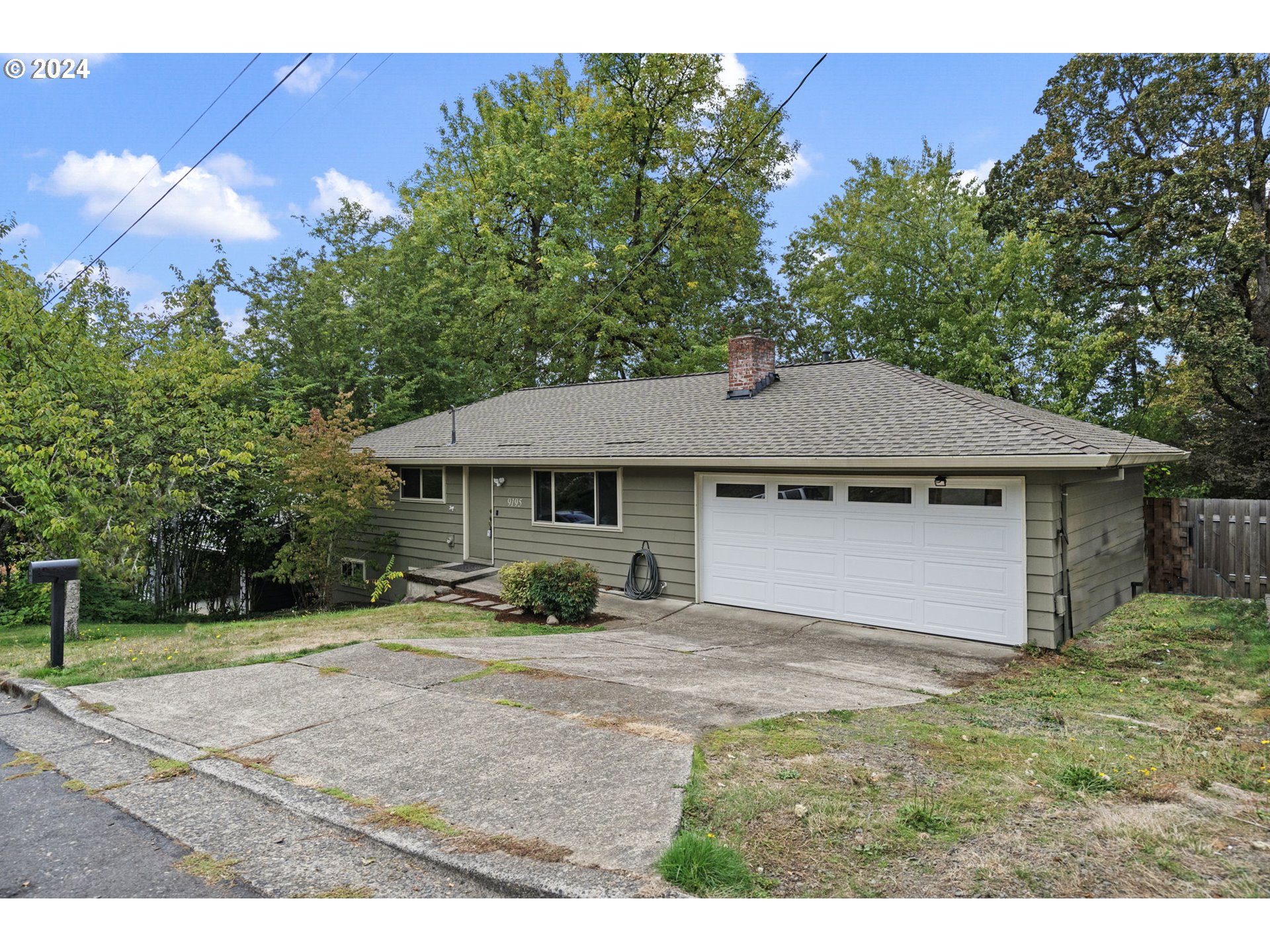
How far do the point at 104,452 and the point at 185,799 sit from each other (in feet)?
31.7

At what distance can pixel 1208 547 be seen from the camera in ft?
40.1

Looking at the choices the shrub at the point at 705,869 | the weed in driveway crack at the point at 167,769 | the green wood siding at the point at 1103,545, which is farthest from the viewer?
the green wood siding at the point at 1103,545

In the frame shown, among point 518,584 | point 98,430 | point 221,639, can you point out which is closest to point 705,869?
point 518,584

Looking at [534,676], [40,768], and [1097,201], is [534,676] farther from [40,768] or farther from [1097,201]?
[1097,201]

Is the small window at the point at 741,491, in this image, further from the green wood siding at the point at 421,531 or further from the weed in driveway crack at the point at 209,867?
the weed in driveway crack at the point at 209,867

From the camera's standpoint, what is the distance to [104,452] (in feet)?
37.2

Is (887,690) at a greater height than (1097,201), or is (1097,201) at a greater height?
(1097,201)

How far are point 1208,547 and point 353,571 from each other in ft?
51.5

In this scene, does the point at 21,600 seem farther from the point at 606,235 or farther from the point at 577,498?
the point at 606,235

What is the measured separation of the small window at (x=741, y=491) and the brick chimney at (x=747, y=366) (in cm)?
250

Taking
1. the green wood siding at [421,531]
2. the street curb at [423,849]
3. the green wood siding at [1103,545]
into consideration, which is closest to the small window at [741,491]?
the green wood siding at [1103,545]

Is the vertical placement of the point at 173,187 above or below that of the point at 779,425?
above

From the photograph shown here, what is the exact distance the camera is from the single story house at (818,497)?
27.8 feet
